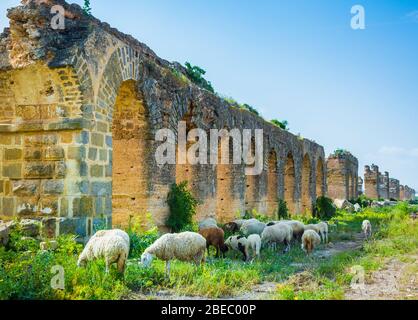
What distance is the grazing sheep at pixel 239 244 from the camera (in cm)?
916

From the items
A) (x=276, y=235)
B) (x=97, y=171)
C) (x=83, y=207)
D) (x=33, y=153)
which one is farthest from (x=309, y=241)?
(x=33, y=153)

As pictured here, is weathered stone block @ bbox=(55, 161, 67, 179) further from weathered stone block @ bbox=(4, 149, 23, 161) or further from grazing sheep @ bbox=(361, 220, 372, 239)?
grazing sheep @ bbox=(361, 220, 372, 239)

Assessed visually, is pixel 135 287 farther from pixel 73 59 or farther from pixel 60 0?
pixel 60 0

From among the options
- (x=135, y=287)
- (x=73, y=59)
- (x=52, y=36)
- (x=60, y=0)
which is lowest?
(x=135, y=287)

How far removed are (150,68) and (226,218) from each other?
6522 mm

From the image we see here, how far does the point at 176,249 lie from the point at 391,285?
3.20 metres

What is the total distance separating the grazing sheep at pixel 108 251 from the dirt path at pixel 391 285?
2901 millimetres

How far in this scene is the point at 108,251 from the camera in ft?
19.8

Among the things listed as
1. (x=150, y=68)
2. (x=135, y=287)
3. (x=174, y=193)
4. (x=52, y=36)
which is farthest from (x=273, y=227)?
(x=52, y=36)

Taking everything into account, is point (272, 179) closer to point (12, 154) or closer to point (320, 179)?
point (320, 179)

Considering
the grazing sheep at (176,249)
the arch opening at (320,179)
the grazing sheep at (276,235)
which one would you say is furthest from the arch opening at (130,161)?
the arch opening at (320,179)

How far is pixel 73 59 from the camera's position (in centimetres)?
731

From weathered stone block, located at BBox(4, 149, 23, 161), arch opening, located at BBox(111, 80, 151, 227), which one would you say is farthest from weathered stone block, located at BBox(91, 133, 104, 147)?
arch opening, located at BBox(111, 80, 151, 227)

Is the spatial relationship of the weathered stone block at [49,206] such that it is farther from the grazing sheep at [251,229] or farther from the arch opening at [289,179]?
the arch opening at [289,179]
